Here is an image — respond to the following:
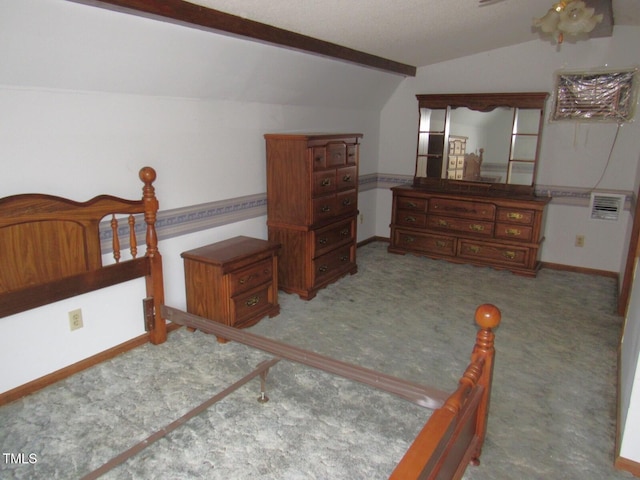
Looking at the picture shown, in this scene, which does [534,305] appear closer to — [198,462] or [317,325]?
[317,325]

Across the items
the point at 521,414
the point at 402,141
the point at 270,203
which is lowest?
the point at 521,414

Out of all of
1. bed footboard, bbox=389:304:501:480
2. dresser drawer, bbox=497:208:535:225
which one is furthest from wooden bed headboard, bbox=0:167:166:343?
dresser drawer, bbox=497:208:535:225

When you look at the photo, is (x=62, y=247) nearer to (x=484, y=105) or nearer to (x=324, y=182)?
(x=324, y=182)

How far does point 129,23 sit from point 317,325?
223 centimetres

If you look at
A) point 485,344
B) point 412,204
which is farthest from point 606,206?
point 485,344

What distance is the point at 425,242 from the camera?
5.05 m

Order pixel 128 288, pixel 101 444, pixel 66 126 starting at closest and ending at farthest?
pixel 101 444 → pixel 66 126 → pixel 128 288

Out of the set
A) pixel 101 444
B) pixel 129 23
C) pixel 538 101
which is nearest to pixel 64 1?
pixel 129 23

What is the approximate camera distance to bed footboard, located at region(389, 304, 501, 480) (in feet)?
3.89

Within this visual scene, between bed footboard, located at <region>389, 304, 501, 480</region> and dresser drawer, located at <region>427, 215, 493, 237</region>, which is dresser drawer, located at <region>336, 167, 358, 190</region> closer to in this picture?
dresser drawer, located at <region>427, 215, 493, 237</region>

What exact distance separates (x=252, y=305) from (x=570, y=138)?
3532 millimetres

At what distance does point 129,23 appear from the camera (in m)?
2.24

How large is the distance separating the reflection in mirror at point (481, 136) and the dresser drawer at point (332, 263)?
1.58 m

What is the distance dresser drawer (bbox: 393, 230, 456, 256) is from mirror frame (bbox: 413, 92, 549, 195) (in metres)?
0.58
